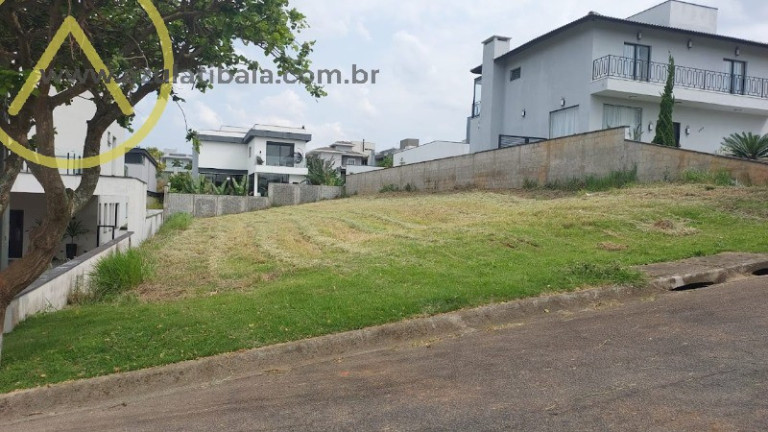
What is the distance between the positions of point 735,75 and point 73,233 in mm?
26566

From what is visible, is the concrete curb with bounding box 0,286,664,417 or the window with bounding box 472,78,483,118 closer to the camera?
the concrete curb with bounding box 0,286,664,417

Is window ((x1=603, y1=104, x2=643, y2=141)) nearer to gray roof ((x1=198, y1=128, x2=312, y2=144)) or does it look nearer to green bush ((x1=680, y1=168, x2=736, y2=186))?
green bush ((x1=680, y1=168, x2=736, y2=186))

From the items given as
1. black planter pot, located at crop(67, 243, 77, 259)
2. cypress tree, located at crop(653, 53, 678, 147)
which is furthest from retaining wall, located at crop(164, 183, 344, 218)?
cypress tree, located at crop(653, 53, 678, 147)

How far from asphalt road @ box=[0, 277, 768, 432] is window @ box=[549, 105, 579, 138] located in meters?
18.4

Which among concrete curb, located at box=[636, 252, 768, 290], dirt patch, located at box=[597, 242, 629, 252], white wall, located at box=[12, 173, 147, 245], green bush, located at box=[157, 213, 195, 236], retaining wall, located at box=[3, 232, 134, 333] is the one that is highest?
white wall, located at box=[12, 173, 147, 245]

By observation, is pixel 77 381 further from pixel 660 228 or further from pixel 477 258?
pixel 660 228

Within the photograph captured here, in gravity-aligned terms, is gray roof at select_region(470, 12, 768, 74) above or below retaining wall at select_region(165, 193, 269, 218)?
above

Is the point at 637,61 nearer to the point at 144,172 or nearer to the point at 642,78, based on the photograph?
the point at 642,78

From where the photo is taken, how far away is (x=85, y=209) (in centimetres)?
Answer: 1756

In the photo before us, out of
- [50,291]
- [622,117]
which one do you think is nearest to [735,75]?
[622,117]

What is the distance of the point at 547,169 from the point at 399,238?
8.97m

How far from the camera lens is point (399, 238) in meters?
12.2

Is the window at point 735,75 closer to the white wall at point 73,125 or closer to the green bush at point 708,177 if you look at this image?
the green bush at point 708,177

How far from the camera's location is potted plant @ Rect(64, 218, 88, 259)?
16.8 meters
